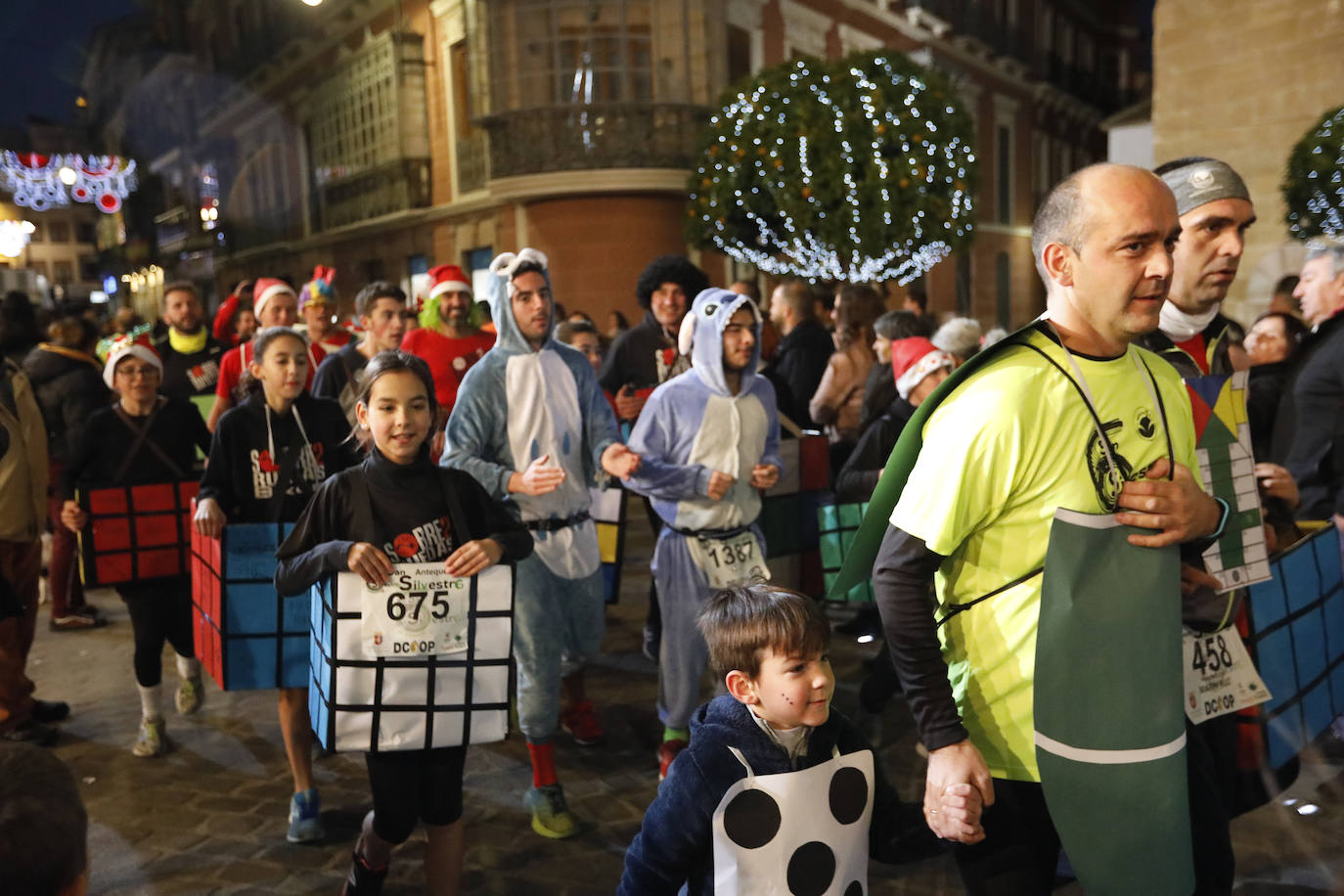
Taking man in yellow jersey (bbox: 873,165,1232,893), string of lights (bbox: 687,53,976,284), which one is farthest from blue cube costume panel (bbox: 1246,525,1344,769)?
string of lights (bbox: 687,53,976,284)

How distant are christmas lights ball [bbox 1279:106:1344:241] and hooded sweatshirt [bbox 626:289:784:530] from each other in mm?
9268

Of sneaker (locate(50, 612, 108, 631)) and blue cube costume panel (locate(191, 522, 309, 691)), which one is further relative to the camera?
sneaker (locate(50, 612, 108, 631))

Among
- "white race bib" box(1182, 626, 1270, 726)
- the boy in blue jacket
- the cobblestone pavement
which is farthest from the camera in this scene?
the cobblestone pavement

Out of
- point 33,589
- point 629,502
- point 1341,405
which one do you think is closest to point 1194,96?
point 629,502

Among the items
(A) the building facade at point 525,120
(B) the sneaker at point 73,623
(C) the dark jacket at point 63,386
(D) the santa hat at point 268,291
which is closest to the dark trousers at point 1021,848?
(D) the santa hat at point 268,291

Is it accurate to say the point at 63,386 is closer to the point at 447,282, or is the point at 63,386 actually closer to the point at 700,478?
the point at 447,282

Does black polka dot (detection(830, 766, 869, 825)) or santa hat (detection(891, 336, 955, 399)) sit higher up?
santa hat (detection(891, 336, 955, 399))

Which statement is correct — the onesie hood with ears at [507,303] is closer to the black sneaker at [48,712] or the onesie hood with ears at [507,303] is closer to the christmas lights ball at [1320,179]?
the black sneaker at [48,712]

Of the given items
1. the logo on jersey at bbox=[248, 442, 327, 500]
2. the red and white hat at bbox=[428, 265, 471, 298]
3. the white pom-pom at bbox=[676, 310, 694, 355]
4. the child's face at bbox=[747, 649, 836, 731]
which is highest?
the red and white hat at bbox=[428, 265, 471, 298]

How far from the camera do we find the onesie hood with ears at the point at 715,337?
433 cm

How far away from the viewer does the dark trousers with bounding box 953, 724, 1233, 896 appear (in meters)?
2.20

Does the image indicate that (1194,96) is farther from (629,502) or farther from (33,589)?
(33,589)

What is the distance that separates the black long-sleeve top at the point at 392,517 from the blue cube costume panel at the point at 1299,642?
7.29 feet

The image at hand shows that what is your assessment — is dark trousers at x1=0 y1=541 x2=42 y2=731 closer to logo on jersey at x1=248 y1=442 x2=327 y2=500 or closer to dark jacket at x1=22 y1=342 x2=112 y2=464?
dark jacket at x1=22 y1=342 x2=112 y2=464
